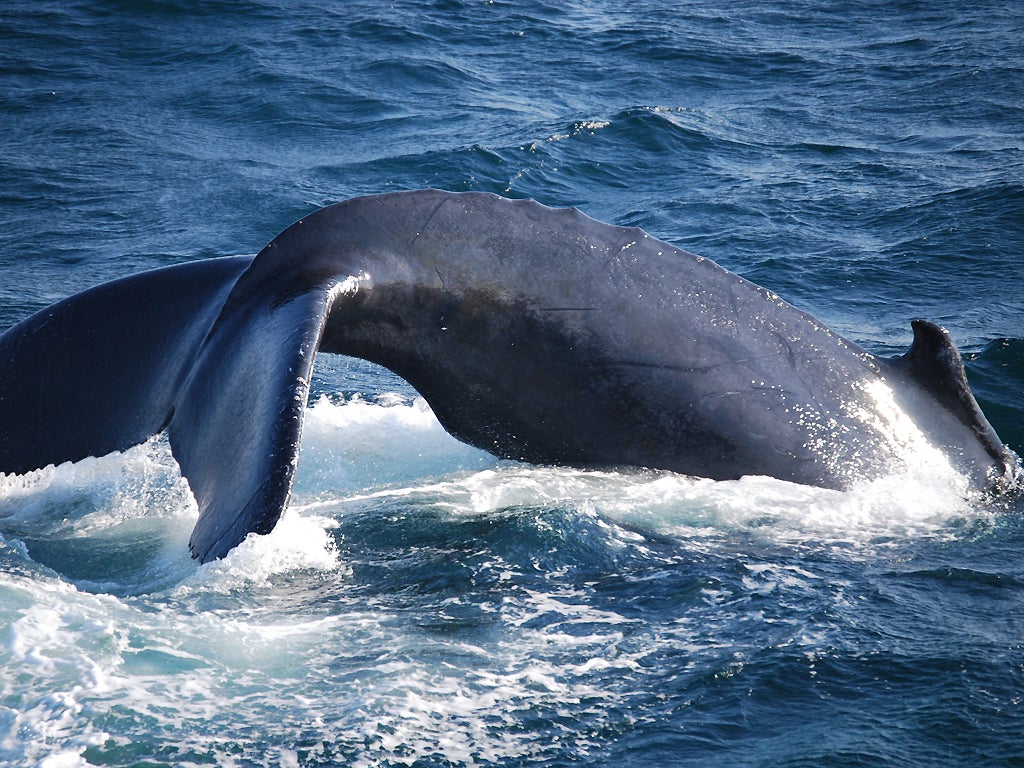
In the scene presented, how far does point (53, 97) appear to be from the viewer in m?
19.1

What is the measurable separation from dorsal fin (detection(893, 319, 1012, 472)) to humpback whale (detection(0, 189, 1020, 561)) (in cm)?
1

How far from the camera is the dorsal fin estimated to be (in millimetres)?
6125

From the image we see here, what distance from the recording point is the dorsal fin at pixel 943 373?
612cm

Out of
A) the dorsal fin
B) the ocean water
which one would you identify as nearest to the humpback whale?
the dorsal fin

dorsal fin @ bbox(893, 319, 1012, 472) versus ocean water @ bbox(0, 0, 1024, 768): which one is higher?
dorsal fin @ bbox(893, 319, 1012, 472)

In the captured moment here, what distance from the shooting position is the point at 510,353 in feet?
18.0

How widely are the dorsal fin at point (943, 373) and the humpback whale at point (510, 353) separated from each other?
0.01 meters

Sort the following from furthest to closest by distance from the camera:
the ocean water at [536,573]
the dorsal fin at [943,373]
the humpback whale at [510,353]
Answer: the dorsal fin at [943,373]
the humpback whale at [510,353]
the ocean water at [536,573]

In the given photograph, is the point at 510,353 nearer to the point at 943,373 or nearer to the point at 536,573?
the point at 536,573

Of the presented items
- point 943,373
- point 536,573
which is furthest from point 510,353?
point 943,373

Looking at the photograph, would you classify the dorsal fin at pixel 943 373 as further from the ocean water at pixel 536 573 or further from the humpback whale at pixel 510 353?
the ocean water at pixel 536 573

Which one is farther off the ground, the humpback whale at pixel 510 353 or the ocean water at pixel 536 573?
the humpback whale at pixel 510 353

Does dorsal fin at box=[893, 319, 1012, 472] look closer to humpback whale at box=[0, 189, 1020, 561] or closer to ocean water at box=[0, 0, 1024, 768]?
humpback whale at box=[0, 189, 1020, 561]

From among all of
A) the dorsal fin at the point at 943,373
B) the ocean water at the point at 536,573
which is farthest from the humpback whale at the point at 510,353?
the ocean water at the point at 536,573
